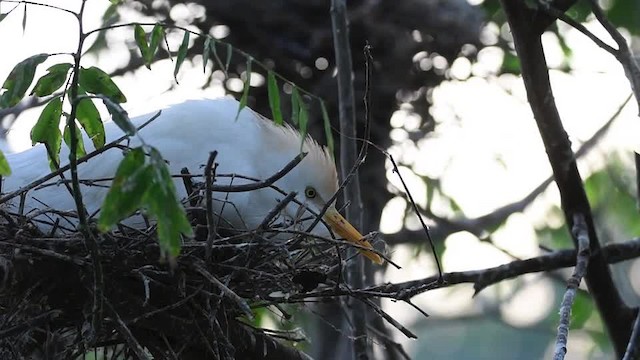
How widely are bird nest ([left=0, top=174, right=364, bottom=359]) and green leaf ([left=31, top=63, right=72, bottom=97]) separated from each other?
211 mm

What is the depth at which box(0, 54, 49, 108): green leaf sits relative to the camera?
3.34 ft

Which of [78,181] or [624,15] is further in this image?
[624,15]

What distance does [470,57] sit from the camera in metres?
2.60

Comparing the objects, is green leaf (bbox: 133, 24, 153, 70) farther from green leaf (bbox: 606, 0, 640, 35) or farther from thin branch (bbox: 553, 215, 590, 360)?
green leaf (bbox: 606, 0, 640, 35)

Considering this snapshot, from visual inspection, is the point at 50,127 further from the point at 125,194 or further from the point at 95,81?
the point at 125,194

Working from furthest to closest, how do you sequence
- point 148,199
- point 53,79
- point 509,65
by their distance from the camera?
point 509,65 < point 53,79 < point 148,199

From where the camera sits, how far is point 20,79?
1.02m

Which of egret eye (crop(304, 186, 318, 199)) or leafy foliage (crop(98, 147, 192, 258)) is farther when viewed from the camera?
egret eye (crop(304, 186, 318, 199))

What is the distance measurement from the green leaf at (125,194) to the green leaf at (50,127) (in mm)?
324

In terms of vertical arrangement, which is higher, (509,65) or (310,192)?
(509,65)

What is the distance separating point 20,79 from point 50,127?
3.0 inches

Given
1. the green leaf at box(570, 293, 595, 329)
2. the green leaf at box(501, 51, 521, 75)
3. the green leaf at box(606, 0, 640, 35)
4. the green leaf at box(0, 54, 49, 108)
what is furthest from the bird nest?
the green leaf at box(501, 51, 521, 75)

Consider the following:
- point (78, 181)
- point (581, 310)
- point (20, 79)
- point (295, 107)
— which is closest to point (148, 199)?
point (78, 181)

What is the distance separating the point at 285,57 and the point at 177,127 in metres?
0.85
